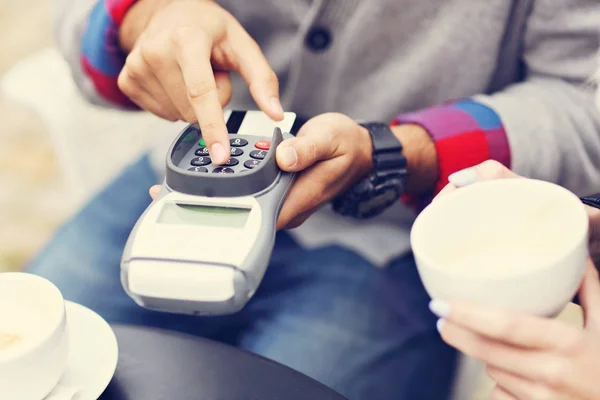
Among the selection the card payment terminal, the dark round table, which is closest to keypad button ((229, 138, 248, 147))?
the card payment terminal

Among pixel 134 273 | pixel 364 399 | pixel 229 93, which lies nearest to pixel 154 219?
pixel 134 273

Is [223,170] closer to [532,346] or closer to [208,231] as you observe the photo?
[208,231]

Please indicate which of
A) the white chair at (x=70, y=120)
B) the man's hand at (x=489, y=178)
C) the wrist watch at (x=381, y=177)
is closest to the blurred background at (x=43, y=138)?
the white chair at (x=70, y=120)

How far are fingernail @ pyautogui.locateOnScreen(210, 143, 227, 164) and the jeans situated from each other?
198mm

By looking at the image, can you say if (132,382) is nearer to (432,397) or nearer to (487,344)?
(487,344)

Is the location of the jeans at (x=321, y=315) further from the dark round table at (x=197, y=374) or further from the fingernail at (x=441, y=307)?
the fingernail at (x=441, y=307)

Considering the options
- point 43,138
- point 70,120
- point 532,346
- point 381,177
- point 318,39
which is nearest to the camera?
point 532,346

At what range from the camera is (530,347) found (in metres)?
0.30

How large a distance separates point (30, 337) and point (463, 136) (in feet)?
1.15

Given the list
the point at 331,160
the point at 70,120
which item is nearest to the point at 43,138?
the point at 70,120

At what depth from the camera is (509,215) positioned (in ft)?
1.11

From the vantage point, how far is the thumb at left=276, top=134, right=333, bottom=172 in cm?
40

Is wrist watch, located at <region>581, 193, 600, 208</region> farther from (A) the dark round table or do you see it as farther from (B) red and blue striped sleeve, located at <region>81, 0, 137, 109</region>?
(B) red and blue striped sleeve, located at <region>81, 0, 137, 109</region>

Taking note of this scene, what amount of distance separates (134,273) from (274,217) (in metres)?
0.08
